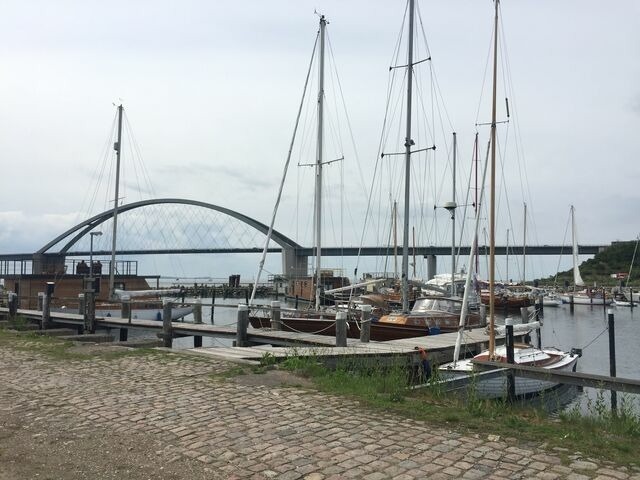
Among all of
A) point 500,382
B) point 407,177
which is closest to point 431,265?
point 407,177

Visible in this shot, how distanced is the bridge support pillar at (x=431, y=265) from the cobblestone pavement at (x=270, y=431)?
295 ft

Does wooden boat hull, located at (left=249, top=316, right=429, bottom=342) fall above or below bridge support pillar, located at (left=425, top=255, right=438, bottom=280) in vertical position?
below

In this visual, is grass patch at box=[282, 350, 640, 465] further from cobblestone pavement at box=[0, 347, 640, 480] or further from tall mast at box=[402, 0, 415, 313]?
tall mast at box=[402, 0, 415, 313]

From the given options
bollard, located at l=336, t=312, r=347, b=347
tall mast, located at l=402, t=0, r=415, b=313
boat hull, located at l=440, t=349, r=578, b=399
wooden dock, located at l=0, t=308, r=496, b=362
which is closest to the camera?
boat hull, located at l=440, t=349, r=578, b=399

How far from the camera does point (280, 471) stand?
530 centimetres

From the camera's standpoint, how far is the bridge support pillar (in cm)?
→ 9950

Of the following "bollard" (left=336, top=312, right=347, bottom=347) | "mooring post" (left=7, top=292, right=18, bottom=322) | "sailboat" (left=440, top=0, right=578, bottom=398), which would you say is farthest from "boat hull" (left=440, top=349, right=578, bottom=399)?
"mooring post" (left=7, top=292, right=18, bottom=322)

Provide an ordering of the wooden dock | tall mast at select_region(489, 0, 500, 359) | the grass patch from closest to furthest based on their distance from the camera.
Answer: the grass patch < the wooden dock < tall mast at select_region(489, 0, 500, 359)

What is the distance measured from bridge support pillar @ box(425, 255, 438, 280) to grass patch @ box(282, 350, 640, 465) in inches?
3511

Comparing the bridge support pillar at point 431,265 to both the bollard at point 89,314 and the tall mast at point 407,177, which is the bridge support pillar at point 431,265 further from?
the bollard at point 89,314

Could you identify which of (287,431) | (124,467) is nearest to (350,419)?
(287,431)

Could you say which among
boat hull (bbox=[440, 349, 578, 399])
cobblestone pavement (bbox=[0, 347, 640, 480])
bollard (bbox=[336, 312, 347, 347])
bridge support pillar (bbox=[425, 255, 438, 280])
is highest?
bridge support pillar (bbox=[425, 255, 438, 280])

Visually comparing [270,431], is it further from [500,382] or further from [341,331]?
[341,331]

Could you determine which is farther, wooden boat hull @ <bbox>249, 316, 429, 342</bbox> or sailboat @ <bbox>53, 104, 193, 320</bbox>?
sailboat @ <bbox>53, 104, 193, 320</bbox>
